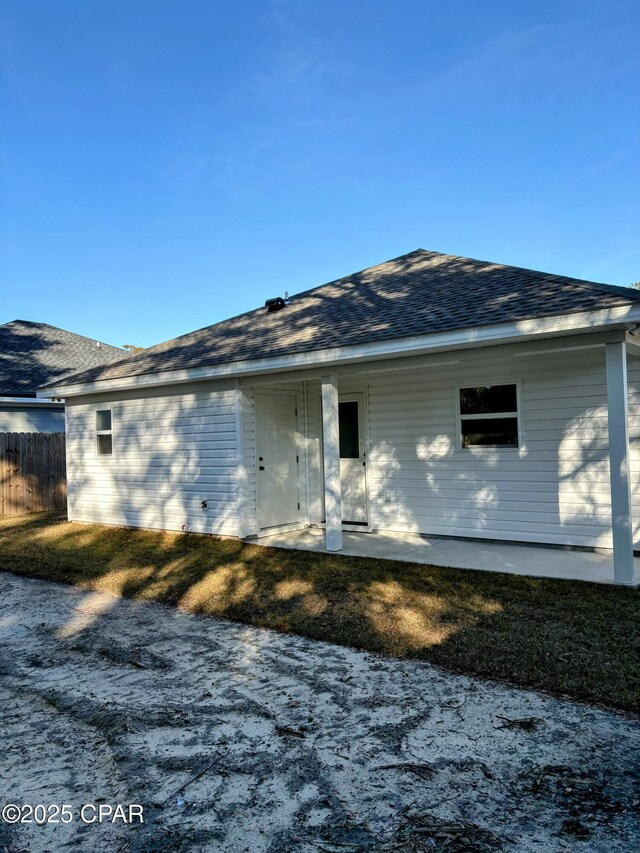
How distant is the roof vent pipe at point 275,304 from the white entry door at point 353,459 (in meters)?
2.78

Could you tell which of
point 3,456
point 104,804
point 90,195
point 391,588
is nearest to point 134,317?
point 90,195

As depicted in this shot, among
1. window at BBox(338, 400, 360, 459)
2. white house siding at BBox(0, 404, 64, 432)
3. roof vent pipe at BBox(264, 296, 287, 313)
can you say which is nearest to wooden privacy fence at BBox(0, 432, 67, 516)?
white house siding at BBox(0, 404, 64, 432)

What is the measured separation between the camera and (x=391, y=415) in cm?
935

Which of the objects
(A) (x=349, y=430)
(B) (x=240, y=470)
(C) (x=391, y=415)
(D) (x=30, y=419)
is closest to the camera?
(B) (x=240, y=470)

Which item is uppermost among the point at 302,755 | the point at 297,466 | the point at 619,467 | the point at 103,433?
the point at 103,433

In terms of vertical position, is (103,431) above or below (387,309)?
below

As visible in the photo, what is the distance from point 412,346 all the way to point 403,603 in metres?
3.00

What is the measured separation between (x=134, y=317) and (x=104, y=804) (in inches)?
1082

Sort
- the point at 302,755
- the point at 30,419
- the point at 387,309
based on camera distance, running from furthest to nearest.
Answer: the point at 30,419
the point at 387,309
the point at 302,755

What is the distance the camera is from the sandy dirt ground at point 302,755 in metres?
2.38

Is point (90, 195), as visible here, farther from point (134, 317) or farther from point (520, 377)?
point (520, 377)

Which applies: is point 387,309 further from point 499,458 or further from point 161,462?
point 161,462

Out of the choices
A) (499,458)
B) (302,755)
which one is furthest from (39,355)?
(302,755)

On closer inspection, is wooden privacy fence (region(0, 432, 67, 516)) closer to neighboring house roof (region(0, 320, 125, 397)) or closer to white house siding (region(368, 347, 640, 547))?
neighboring house roof (region(0, 320, 125, 397))
